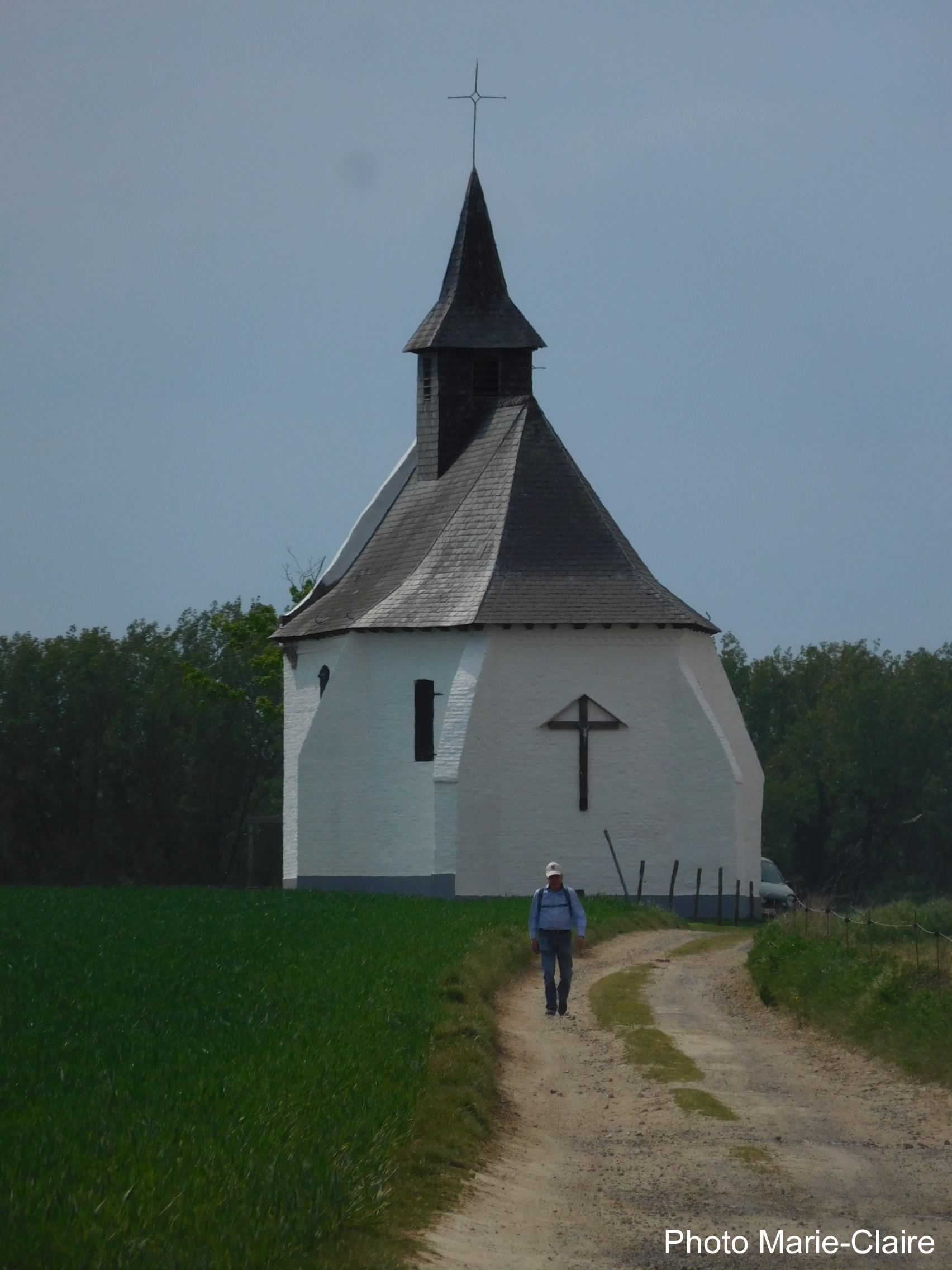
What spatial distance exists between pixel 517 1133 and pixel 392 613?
2539cm

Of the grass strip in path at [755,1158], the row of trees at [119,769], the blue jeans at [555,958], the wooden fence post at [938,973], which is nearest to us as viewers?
the grass strip in path at [755,1158]

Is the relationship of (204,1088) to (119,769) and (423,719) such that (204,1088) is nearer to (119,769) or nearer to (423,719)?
(423,719)

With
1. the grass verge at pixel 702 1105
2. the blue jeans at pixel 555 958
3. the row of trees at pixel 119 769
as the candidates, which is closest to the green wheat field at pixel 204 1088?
the blue jeans at pixel 555 958

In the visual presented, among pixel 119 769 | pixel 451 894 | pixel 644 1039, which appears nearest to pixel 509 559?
pixel 451 894

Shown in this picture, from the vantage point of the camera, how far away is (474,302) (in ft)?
138

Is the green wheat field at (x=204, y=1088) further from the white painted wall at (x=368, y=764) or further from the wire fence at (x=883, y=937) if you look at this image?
the white painted wall at (x=368, y=764)

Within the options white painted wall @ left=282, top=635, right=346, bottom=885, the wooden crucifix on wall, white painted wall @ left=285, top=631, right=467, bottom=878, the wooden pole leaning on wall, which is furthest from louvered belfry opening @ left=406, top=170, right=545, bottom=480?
the wooden pole leaning on wall

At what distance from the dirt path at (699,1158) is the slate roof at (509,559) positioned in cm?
1918

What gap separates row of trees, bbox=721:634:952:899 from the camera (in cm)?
7556

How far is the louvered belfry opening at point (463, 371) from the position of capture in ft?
134

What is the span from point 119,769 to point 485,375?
33474 millimetres

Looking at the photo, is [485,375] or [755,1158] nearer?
[755,1158]

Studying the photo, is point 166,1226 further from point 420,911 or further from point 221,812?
point 221,812

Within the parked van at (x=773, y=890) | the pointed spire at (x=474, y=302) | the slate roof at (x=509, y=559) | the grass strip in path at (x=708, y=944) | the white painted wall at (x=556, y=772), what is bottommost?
the grass strip in path at (x=708, y=944)
